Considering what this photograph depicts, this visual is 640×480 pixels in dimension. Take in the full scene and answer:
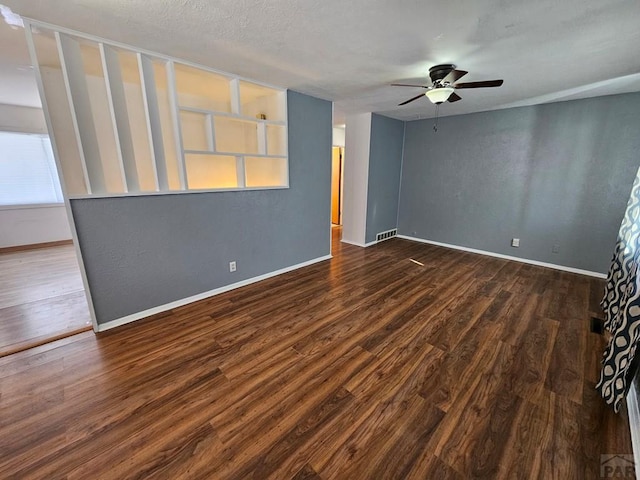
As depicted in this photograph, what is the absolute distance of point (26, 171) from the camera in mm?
4684

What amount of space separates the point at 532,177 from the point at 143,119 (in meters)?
5.49

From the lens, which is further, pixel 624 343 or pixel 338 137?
pixel 338 137

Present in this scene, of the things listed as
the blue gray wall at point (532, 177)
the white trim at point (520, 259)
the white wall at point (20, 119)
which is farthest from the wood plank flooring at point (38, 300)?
the blue gray wall at point (532, 177)

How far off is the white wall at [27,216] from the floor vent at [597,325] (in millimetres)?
8189

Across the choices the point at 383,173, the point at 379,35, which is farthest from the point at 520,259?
the point at 379,35

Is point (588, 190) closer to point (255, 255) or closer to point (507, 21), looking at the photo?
point (507, 21)

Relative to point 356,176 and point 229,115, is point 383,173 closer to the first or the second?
point 356,176

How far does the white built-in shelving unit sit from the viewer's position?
2.14 meters

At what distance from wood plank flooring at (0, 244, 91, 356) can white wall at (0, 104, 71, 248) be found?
17.2 inches

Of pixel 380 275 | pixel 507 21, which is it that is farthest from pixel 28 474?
pixel 507 21

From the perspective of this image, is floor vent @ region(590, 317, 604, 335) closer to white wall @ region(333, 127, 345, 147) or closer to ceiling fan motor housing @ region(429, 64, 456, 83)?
ceiling fan motor housing @ region(429, 64, 456, 83)

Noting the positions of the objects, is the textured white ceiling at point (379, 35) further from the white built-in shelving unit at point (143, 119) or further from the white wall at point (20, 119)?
the white wall at point (20, 119)

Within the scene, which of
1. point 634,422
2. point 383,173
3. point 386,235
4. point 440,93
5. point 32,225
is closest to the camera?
point 634,422

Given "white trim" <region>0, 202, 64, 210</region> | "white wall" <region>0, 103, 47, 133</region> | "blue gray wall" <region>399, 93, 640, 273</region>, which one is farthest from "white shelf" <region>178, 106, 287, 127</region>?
"white trim" <region>0, 202, 64, 210</region>
